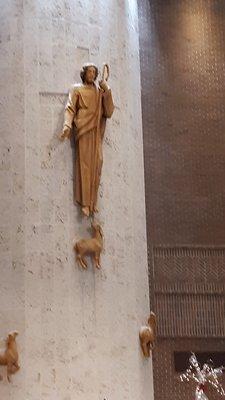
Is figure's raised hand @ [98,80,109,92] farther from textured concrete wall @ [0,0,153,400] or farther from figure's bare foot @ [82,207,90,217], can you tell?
figure's bare foot @ [82,207,90,217]

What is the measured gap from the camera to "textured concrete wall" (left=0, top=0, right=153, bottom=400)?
9.73 m

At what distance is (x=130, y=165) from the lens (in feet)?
35.3

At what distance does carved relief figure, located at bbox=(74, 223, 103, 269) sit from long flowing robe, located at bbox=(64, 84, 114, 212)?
0.29 meters

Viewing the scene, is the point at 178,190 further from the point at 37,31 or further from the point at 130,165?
the point at 37,31

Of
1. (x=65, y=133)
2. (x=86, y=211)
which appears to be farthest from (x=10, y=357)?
(x=65, y=133)

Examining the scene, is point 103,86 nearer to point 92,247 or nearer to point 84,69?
point 84,69

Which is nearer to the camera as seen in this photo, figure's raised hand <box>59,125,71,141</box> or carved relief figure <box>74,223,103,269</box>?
carved relief figure <box>74,223,103,269</box>

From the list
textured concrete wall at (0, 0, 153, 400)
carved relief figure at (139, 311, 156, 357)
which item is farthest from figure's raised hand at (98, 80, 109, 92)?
carved relief figure at (139, 311, 156, 357)

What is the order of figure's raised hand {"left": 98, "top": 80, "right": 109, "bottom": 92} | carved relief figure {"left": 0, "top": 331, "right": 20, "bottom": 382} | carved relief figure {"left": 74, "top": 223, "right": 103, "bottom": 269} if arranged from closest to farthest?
1. carved relief figure {"left": 0, "top": 331, "right": 20, "bottom": 382}
2. carved relief figure {"left": 74, "top": 223, "right": 103, "bottom": 269}
3. figure's raised hand {"left": 98, "top": 80, "right": 109, "bottom": 92}

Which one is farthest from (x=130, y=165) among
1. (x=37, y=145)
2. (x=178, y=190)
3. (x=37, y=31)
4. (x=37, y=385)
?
(x=178, y=190)

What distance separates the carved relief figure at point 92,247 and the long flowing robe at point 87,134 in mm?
294

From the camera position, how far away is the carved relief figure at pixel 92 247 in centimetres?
997

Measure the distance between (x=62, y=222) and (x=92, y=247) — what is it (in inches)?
Result: 18.6

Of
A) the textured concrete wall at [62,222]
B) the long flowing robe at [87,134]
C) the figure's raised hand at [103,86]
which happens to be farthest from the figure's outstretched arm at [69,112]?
the figure's raised hand at [103,86]
